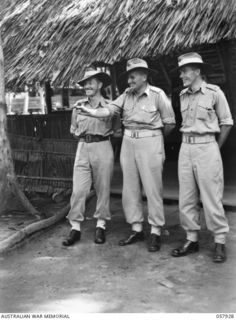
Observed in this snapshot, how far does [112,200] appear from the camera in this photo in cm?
697

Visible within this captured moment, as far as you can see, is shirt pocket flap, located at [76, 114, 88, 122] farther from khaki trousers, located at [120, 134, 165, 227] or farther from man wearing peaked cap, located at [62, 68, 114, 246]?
khaki trousers, located at [120, 134, 165, 227]

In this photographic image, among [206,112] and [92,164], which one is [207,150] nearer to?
[206,112]

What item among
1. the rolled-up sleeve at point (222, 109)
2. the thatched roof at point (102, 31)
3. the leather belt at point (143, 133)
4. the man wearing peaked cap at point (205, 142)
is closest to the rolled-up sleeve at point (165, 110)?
the leather belt at point (143, 133)

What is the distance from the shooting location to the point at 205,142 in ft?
14.8

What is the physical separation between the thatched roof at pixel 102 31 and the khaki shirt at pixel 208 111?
3.57 ft

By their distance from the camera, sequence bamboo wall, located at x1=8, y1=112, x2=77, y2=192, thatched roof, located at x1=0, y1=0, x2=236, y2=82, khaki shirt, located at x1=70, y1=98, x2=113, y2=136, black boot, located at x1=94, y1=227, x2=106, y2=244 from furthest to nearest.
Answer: bamboo wall, located at x1=8, y1=112, x2=77, y2=192 < thatched roof, located at x1=0, y1=0, x2=236, y2=82 < black boot, located at x1=94, y1=227, x2=106, y2=244 < khaki shirt, located at x1=70, y1=98, x2=113, y2=136

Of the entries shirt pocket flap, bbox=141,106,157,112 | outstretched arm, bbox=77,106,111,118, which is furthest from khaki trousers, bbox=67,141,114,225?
shirt pocket flap, bbox=141,106,157,112

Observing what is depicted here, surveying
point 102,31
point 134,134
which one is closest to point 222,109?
point 134,134

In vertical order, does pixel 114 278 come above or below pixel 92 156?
below

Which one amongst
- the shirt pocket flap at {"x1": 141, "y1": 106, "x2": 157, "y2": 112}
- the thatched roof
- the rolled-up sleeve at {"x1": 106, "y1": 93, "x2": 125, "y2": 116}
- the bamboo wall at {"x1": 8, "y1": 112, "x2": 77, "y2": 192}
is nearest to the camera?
the shirt pocket flap at {"x1": 141, "y1": 106, "x2": 157, "y2": 112}

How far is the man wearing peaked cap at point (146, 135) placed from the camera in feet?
15.9

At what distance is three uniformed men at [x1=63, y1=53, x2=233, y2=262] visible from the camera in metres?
4.51

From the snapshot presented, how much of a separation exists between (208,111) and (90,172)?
1.56m

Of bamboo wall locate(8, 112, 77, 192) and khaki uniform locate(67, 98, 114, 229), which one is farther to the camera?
bamboo wall locate(8, 112, 77, 192)
